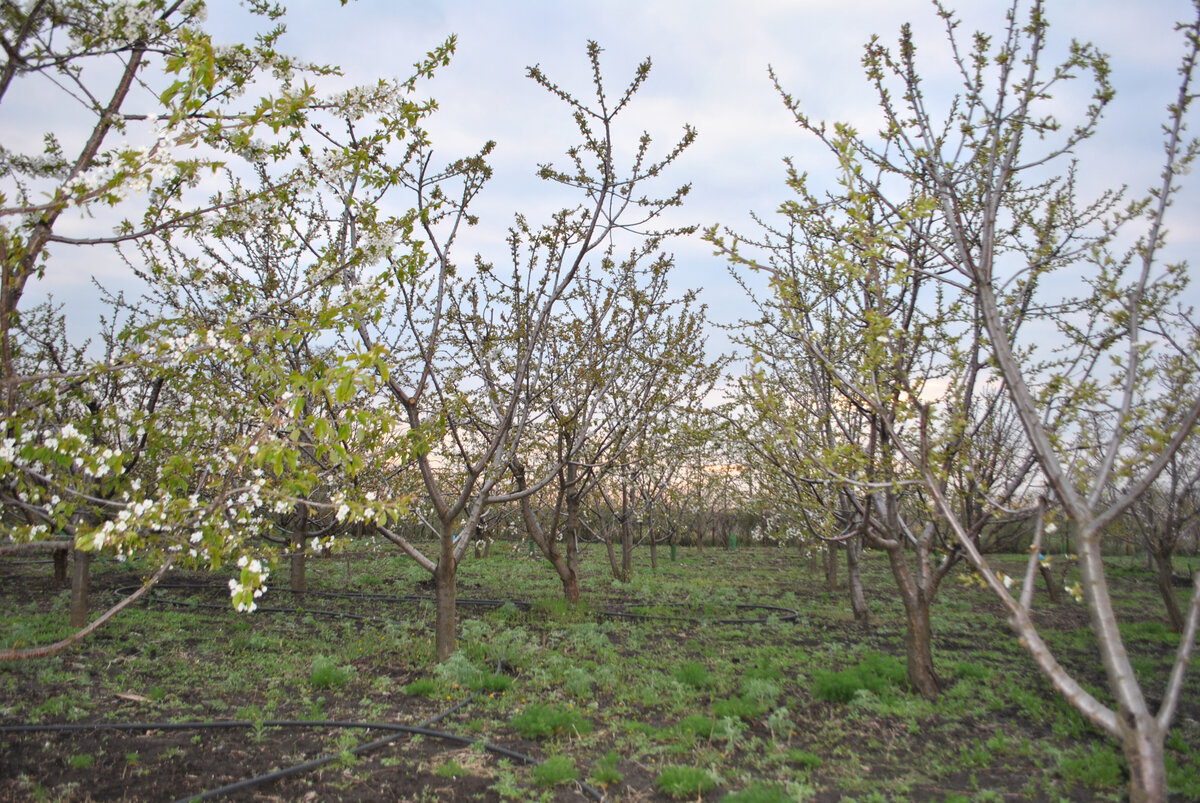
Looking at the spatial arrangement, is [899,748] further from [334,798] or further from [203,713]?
[203,713]

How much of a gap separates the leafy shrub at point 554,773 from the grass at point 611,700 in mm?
11

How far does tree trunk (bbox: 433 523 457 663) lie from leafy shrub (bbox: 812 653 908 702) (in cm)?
340

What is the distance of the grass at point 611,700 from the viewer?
408 cm

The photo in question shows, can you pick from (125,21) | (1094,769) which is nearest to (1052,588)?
(1094,769)

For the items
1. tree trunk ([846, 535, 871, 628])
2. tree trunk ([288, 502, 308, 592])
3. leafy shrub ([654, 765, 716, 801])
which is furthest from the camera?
tree trunk ([288, 502, 308, 592])

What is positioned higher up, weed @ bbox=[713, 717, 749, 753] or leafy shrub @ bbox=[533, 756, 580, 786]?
leafy shrub @ bbox=[533, 756, 580, 786]

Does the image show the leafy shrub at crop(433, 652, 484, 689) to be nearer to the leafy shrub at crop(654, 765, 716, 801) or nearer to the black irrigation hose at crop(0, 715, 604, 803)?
the black irrigation hose at crop(0, 715, 604, 803)

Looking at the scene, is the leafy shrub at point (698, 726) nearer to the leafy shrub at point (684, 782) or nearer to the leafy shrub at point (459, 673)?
the leafy shrub at point (684, 782)

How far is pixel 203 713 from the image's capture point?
199 inches

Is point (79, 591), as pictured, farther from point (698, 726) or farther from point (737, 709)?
point (737, 709)

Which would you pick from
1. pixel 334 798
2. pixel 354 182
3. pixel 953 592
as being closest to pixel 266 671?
pixel 334 798

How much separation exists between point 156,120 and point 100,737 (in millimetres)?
4059

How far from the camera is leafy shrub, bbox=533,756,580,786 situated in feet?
13.0

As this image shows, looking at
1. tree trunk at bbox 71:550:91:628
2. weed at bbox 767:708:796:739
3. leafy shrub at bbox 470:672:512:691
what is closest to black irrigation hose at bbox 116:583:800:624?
tree trunk at bbox 71:550:91:628
